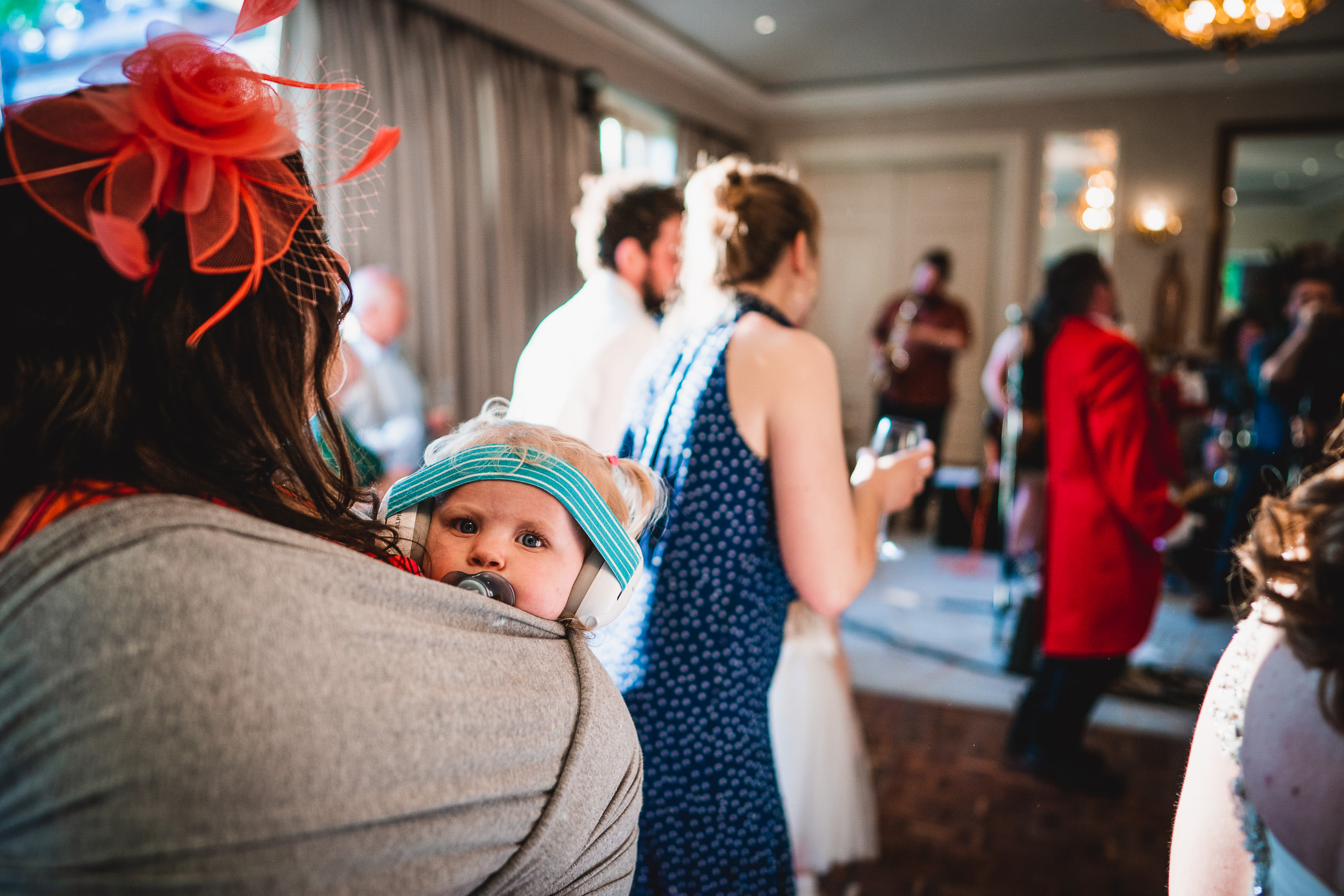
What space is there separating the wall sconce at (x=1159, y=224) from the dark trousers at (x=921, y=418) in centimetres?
209

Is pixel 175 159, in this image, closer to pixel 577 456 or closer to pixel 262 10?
pixel 262 10

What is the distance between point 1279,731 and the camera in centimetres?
63

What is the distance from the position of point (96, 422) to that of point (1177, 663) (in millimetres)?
4057

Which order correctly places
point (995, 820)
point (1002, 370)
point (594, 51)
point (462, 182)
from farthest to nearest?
point (594, 51)
point (462, 182)
point (1002, 370)
point (995, 820)

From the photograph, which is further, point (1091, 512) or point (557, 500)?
point (1091, 512)

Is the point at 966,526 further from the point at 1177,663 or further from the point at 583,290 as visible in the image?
the point at 583,290

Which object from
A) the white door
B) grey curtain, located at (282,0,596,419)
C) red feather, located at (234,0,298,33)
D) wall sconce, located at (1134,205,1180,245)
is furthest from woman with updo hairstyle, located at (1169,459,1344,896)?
wall sconce, located at (1134,205,1180,245)

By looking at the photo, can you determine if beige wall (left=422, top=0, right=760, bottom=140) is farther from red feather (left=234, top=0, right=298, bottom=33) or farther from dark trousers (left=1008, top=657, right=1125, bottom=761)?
dark trousers (left=1008, top=657, right=1125, bottom=761)

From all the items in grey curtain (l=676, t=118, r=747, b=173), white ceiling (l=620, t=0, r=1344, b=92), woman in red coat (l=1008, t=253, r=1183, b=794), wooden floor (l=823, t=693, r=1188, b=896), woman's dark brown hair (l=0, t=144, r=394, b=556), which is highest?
white ceiling (l=620, t=0, r=1344, b=92)

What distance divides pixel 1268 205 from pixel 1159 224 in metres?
0.68

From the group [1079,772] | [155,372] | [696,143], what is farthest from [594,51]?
[155,372]

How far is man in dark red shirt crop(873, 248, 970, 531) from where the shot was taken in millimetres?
5750

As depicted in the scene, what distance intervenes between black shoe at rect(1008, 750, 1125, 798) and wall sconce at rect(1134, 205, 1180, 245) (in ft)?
16.1

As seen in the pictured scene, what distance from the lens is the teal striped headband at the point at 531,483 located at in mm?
900
